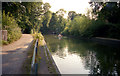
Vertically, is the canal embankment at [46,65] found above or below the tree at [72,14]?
below

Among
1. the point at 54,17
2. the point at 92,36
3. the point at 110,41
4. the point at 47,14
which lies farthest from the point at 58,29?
the point at 110,41

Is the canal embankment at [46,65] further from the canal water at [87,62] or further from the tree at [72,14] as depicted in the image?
the tree at [72,14]

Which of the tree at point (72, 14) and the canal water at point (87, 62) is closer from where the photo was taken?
the canal water at point (87, 62)

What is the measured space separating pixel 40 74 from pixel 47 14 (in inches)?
1310

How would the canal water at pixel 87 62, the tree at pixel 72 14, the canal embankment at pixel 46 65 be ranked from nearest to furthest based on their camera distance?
the canal embankment at pixel 46 65, the canal water at pixel 87 62, the tree at pixel 72 14

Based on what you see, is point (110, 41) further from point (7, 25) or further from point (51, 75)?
point (51, 75)

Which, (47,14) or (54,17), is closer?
(47,14)

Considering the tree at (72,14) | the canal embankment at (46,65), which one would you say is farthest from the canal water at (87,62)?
the tree at (72,14)

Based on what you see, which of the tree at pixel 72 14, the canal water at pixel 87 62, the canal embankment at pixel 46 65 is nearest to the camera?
the canal embankment at pixel 46 65

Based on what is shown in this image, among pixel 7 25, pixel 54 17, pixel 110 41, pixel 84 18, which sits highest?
pixel 54 17

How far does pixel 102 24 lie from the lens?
99.5 ft

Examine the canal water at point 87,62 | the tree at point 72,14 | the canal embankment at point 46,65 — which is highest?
the tree at point 72,14

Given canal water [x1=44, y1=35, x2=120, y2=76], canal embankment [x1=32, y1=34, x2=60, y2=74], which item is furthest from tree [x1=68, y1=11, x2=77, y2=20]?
canal embankment [x1=32, y1=34, x2=60, y2=74]

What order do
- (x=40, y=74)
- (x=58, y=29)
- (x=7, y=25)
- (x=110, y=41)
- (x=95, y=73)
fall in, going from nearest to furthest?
(x=40, y=74) < (x=95, y=73) < (x=7, y=25) < (x=110, y=41) < (x=58, y=29)
